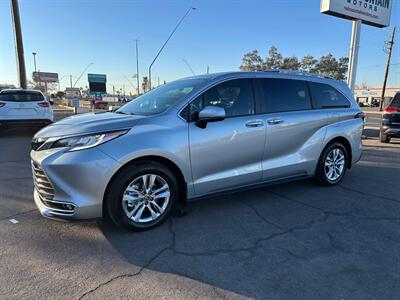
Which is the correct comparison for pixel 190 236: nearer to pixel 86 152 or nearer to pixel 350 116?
pixel 86 152

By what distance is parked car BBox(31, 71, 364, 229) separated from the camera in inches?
125

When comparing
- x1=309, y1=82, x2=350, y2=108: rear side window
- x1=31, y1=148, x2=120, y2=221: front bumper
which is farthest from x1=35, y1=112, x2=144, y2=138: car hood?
x1=309, y1=82, x2=350, y2=108: rear side window

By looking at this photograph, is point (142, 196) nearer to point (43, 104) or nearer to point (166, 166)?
point (166, 166)

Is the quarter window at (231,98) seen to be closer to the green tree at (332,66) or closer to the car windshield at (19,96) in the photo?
the car windshield at (19,96)

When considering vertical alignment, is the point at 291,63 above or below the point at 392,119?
above

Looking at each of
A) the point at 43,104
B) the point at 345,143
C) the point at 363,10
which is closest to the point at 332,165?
the point at 345,143

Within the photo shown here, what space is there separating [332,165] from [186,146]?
9.54 feet

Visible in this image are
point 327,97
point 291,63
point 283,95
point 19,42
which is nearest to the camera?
point 283,95

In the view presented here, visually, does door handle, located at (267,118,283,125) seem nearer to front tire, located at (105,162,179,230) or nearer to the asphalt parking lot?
the asphalt parking lot

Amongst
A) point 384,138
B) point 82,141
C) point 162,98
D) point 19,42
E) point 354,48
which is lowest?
point 384,138

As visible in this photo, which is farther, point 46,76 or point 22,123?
point 46,76

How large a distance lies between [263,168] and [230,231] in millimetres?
1141

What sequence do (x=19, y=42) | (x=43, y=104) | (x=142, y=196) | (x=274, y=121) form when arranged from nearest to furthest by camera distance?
1. (x=142, y=196)
2. (x=274, y=121)
3. (x=43, y=104)
4. (x=19, y=42)

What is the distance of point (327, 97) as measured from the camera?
516 centimetres
